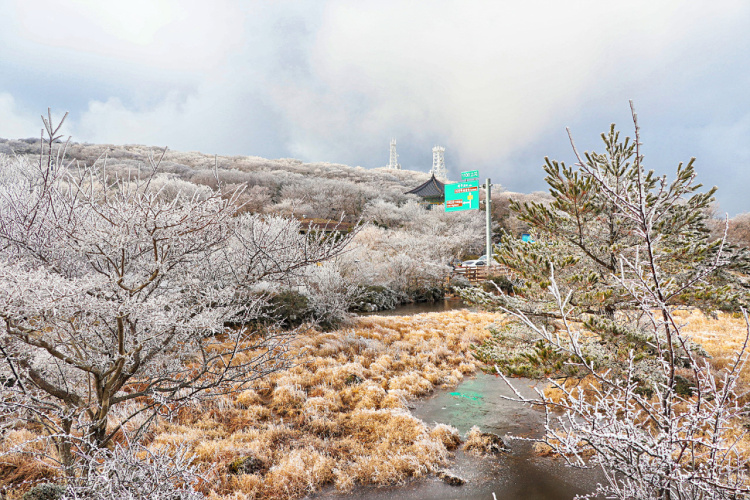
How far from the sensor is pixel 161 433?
18.2ft

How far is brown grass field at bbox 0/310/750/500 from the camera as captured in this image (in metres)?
4.81

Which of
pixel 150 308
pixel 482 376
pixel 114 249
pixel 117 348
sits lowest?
pixel 482 376

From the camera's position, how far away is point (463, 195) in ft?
84.9

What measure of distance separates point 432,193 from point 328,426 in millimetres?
37362

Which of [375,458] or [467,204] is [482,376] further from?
[467,204]

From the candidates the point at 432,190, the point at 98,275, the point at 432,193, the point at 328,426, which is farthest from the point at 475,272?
the point at 98,275

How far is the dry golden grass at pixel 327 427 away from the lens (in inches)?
190

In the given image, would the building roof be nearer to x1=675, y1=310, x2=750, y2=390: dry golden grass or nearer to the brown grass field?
x1=675, y1=310, x2=750, y2=390: dry golden grass

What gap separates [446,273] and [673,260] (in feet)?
58.3

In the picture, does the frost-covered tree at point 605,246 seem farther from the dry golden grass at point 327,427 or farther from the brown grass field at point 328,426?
the dry golden grass at point 327,427

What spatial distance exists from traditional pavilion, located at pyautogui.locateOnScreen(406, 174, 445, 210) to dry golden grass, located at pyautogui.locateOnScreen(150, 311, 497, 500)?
31.2 meters

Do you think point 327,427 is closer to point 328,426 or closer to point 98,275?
point 328,426

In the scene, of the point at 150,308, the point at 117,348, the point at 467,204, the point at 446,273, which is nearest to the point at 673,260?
the point at 150,308

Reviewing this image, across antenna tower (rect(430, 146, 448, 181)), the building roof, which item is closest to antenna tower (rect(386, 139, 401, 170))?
antenna tower (rect(430, 146, 448, 181))
